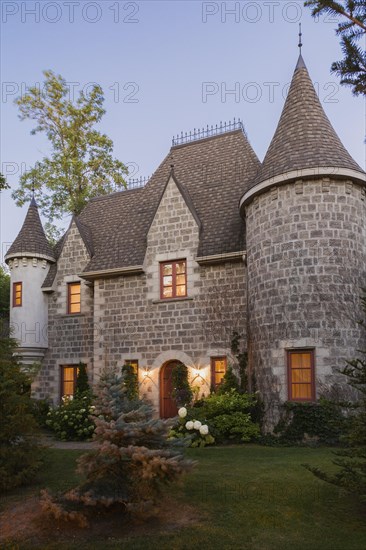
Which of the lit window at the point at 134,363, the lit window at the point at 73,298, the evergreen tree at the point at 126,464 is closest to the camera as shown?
the evergreen tree at the point at 126,464

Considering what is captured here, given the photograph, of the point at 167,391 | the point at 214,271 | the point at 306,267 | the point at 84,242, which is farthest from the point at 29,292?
the point at 306,267

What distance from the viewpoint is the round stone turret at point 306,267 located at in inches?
512

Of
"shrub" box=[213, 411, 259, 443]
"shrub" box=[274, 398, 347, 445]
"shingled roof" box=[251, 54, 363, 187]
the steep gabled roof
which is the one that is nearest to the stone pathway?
"shrub" box=[213, 411, 259, 443]

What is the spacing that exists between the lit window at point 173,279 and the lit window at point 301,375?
15.8 ft

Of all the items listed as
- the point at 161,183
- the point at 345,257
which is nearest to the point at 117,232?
the point at 161,183

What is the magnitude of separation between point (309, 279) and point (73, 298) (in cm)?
1016

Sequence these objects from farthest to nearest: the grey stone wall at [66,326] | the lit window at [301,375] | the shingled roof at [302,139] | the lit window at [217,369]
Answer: the grey stone wall at [66,326] < the lit window at [217,369] < the shingled roof at [302,139] < the lit window at [301,375]

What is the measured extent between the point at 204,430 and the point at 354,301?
16.3 feet

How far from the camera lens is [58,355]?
1986cm

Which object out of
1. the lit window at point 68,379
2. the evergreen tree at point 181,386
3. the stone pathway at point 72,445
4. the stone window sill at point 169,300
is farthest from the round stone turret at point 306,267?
the lit window at point 68,379

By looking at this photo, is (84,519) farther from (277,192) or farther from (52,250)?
(52,250)

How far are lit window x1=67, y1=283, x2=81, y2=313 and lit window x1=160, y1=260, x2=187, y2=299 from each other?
164 inches

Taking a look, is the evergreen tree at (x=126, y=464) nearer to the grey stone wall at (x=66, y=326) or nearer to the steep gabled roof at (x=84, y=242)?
the grey stone wall at (x=66, y=326)

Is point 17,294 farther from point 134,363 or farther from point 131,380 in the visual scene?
point 131,380
